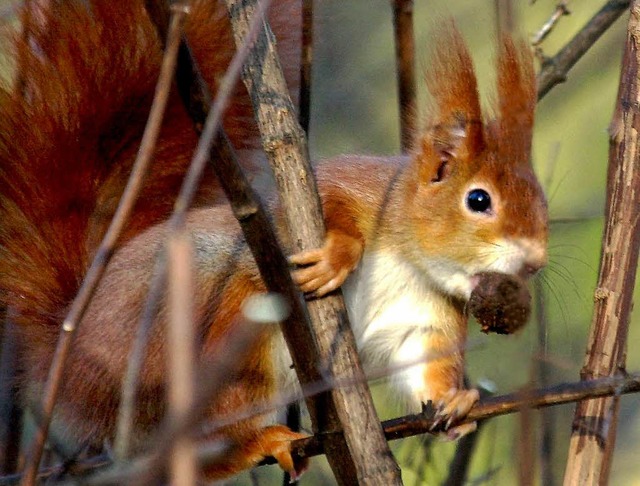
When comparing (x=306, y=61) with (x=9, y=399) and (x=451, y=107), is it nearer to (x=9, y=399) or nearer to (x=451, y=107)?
(x=451, y=107)

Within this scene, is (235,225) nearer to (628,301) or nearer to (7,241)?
(7,241)

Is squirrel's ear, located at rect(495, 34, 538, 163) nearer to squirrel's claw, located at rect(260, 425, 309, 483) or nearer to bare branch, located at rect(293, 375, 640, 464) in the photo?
bare branch, located at rect(293, 375, 640, 464)

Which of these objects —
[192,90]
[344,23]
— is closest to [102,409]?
[192,90]

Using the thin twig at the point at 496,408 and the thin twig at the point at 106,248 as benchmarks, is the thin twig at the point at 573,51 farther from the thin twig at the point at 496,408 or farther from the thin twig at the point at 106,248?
the thin twig at the point at 106,248

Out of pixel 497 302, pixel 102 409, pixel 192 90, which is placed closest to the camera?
pixel 192 90

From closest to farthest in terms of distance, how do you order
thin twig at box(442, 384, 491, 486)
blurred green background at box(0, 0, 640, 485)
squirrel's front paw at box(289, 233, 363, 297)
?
1. squirrel's front paw at box(289, 233, 363, 297)
2. thin twig at box(442, 384, 491, 486)
3. blurred green background at box(0, 0, 640, 485)

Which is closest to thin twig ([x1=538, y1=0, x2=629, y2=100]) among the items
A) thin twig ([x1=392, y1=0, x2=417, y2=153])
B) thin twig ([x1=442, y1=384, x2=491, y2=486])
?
thin twig ([x1=392, y1=0, x2=417, y2=153])

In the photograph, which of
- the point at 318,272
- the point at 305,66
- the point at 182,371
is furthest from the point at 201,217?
the point at 182,371
